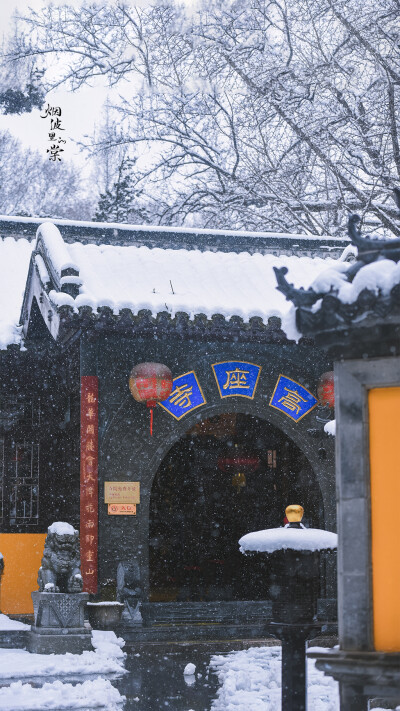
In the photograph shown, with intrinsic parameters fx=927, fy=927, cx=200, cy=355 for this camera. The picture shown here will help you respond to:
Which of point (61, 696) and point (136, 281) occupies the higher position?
point (136, 281)

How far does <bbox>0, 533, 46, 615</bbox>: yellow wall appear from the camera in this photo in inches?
529

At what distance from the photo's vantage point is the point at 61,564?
1112 cm

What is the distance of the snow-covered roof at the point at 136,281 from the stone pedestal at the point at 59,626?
3.41 m

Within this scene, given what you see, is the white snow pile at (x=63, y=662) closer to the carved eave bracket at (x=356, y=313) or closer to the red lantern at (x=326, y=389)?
the red lantern at (x=326, y=389)

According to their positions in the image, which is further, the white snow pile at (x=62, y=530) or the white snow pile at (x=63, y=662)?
the white snow pile at (x=62, y=530)

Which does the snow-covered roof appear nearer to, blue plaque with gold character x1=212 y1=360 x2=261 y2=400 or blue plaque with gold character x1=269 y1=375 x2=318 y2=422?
blue plaque with gold character x1=212 y1=360 x2=261 y2=400

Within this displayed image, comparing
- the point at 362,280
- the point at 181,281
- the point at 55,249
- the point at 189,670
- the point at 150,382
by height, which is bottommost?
the point at 189,670

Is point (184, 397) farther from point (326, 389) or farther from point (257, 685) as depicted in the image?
point (257, 685)

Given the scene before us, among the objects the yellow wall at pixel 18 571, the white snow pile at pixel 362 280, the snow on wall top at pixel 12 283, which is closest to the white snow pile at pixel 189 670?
the yellow wall at pixel 18 571

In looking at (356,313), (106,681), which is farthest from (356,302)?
(106,681)

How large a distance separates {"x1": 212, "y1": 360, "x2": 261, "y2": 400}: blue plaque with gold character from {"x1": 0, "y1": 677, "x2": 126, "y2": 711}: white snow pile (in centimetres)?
538

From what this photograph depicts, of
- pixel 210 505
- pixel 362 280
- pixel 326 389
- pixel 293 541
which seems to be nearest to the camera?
pixel 362 280

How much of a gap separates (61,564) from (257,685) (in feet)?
10.6

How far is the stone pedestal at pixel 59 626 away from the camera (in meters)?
10.5
